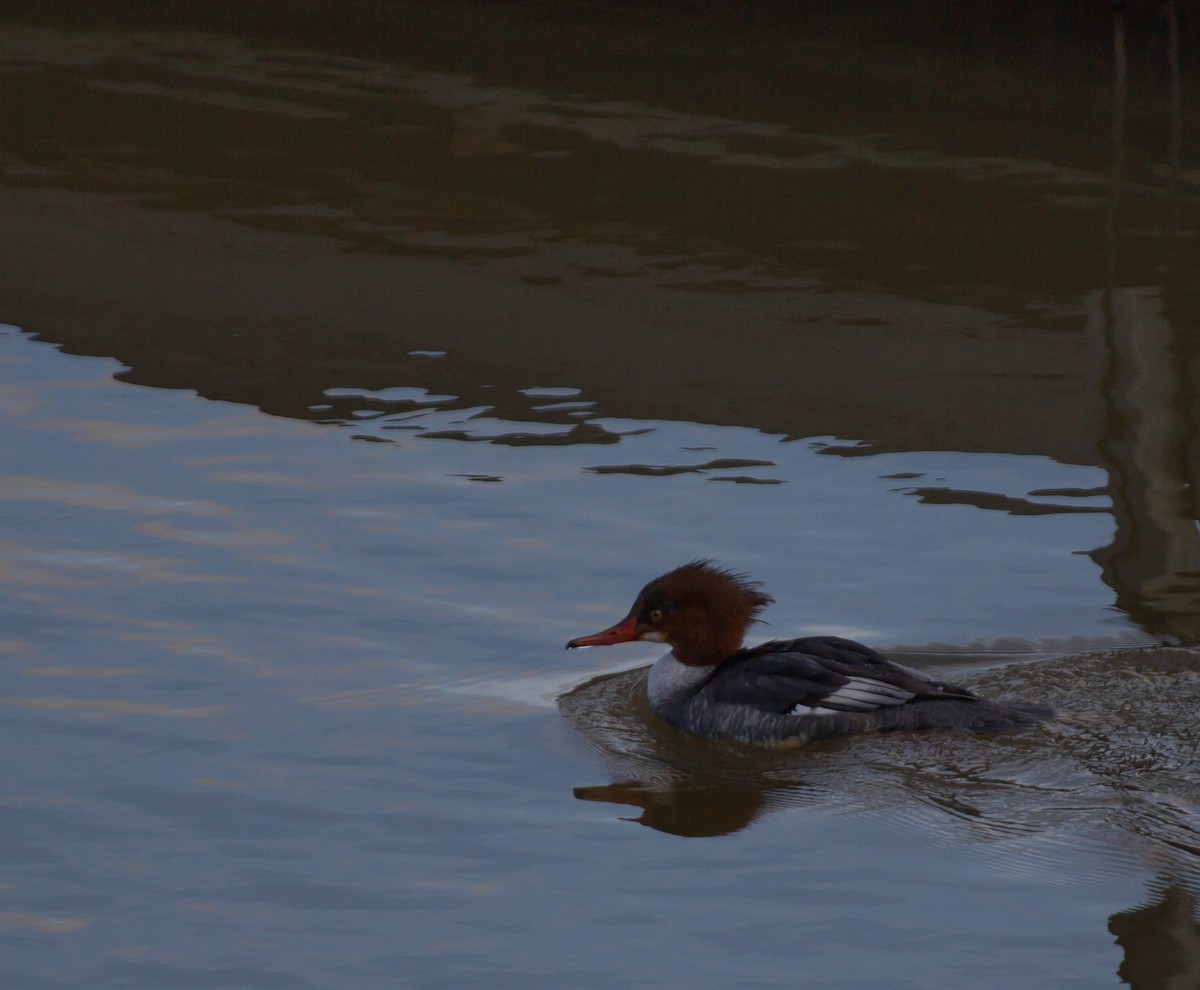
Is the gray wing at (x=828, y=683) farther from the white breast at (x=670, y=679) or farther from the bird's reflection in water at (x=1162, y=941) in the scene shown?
the bird's reflection in water at (x=1162, y=941)

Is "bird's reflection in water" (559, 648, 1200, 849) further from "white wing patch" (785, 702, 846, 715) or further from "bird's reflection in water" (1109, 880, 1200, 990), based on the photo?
"bird's reflection in water" (1109, 880, 1200, 990)

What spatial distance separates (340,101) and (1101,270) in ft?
21.3

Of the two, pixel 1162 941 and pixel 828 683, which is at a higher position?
pixel 828 683

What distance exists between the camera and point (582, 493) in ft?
29.1

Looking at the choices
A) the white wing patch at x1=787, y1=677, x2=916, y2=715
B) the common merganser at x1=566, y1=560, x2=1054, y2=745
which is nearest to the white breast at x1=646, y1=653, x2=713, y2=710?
the common merganser at x1=566, y1=560, x2=1054, y2=745

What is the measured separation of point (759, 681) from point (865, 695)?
0.41 m

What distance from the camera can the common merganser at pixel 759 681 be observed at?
662cm

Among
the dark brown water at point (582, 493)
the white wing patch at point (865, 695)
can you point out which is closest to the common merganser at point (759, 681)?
the white wing patch at point (865, 695)

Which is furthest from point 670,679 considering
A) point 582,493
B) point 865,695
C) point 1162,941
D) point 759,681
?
point 1162,941

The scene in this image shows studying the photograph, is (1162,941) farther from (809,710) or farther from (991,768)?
(809,710)

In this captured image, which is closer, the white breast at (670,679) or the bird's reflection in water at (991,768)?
the bird's reflection in water at (991,768)

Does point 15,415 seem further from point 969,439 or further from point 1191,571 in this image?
point 1191,571

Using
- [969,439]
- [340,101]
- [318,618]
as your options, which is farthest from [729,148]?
[318,618]

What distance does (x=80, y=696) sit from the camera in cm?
695
